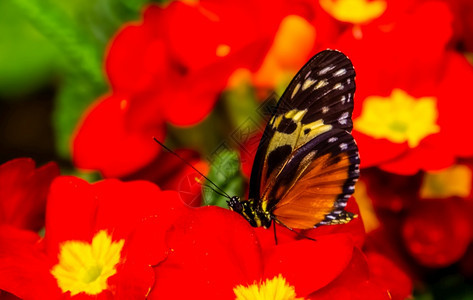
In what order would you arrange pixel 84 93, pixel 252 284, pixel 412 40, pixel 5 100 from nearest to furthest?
pixel 252 284 → pixel 412 40 → pixel 84 93 → pixel 5 100

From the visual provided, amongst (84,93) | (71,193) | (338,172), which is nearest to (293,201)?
(338,172)

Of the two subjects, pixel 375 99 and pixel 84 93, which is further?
pixel 84 93

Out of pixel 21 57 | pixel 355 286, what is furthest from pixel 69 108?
pixel 355 286

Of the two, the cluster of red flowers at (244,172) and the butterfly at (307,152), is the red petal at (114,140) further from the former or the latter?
the butterfly at (307,152)

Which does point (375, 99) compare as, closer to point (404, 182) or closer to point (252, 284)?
point (404, 182)

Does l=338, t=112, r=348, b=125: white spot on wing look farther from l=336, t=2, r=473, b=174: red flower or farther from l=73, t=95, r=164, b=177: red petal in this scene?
l=73, t=95, r=164, b=177: red petal

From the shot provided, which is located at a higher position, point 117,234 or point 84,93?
point 117,234

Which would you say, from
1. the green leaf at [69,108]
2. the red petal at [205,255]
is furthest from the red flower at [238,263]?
the green leaf at [69,108]

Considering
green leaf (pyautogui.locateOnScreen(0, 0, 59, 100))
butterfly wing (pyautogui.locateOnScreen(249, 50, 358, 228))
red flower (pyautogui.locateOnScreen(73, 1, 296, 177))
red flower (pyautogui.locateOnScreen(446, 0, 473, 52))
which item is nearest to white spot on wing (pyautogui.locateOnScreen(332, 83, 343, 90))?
butterfly wing (pyautogui.locateOnScreen(249, 50, 358, 228))
